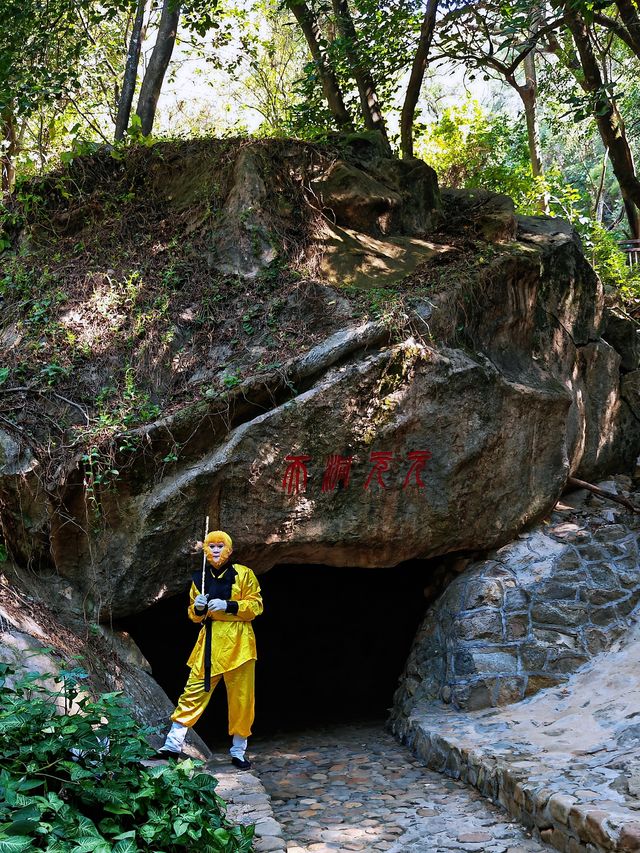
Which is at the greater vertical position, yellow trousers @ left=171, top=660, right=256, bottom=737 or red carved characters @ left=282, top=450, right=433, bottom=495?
red carved characters @ left=282, top=450, right=433, bottom=495

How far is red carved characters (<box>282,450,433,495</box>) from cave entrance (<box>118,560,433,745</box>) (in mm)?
1872

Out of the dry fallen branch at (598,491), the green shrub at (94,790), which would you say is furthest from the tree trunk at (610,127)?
the green shrub at (94,790)

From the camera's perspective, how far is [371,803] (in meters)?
5.16

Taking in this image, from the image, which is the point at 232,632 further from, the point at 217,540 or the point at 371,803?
the point at 371,803

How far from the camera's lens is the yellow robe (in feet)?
17.9

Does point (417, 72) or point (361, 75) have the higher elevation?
point (361, 75)

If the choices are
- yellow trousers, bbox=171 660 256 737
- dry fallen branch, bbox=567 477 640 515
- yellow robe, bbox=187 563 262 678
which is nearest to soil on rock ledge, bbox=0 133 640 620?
dry fallen branch, bbox=567 477 640 515

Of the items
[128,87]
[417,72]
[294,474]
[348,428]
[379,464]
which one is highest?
[417,72]

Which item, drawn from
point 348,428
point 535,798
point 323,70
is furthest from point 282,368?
point 323,70

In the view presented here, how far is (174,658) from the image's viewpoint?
29.6 ft

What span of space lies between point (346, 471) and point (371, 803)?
2.55 meters

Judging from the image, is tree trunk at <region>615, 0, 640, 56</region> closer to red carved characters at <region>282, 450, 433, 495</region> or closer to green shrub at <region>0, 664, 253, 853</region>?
red carved characters at <region>282, 450, 433, 495</region>

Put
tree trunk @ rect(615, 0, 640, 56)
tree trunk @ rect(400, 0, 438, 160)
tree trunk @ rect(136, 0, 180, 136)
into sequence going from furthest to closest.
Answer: tree trunk @ rect(400, 0, 438, 160), tree trunk @ rect(136, 0, 180, 136), tree trunk @ rect(615, 0, 640, 56)

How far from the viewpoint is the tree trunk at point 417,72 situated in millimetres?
9031
